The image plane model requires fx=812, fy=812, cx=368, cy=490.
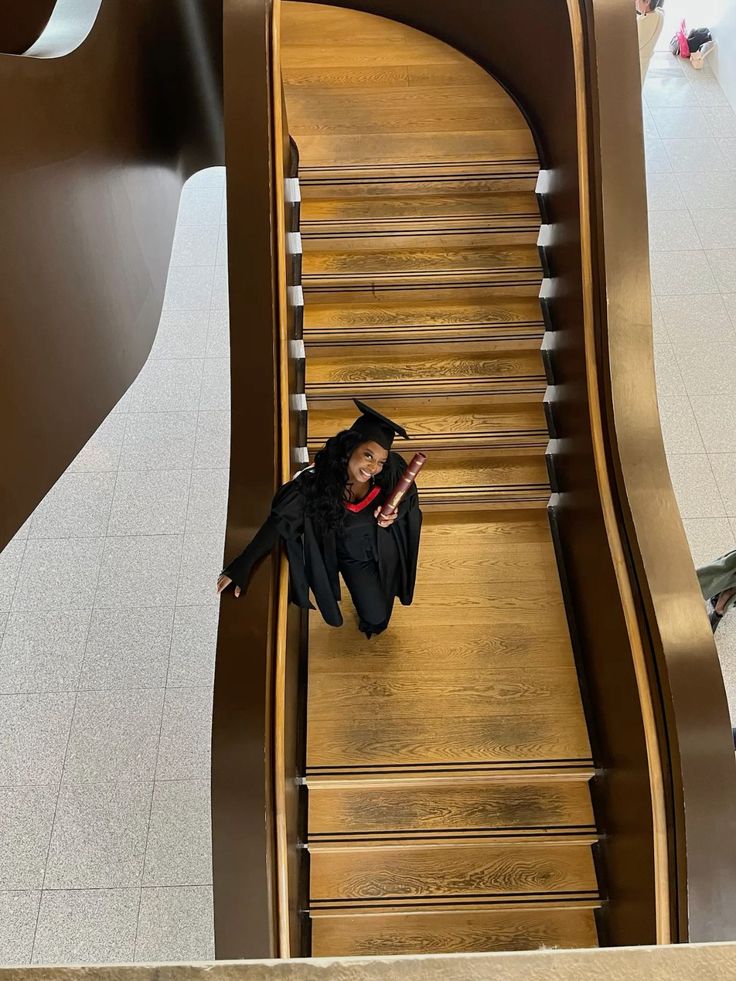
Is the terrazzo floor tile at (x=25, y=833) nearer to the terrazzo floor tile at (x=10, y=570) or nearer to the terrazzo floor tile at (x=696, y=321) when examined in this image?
the terrazzo floor tile at (x=10, y=570)

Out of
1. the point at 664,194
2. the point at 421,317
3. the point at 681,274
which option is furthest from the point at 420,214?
the point at 664,194

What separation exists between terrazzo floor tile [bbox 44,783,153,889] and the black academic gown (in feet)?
7.60

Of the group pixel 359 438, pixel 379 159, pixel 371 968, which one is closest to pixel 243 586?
pixel 359 438

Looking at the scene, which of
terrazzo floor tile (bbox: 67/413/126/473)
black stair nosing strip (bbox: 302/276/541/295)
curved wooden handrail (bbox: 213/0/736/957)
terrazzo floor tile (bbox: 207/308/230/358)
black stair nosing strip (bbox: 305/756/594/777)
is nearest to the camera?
curved wooden handrail (bbox: 213/0/736/957)

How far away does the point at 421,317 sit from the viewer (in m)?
5.52

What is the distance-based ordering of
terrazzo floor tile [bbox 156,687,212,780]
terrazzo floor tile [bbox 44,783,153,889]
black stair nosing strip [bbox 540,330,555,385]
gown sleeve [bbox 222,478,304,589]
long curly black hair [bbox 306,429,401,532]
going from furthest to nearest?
terrazzo floor tile [bbox 156,687,212,780] → black stair nosing strip [bbox 540,330,555,385] → terrazzo floor tile [bbox 44,783,153,889] → gown sleeve [bbox 222,478,304,589] → long curly black hair [bbox 306,429,401,532]

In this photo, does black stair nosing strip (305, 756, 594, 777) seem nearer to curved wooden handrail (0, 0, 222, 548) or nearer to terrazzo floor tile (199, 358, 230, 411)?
curved wooden handrail (0, 0, 222, 548)

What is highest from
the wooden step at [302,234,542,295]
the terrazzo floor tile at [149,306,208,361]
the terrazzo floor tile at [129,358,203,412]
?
the wooden step at [302,234,542,295]

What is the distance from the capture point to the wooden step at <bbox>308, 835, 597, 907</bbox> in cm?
418

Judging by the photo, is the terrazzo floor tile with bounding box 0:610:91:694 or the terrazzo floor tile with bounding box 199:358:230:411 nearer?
the terrazzo floor tile with bounding box 0:610:91:694

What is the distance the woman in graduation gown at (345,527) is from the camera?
3.36 metres

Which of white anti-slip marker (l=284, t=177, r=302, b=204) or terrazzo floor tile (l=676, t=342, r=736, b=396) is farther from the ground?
white anti-slip marker (l=284, t=177, r=302, b=204)

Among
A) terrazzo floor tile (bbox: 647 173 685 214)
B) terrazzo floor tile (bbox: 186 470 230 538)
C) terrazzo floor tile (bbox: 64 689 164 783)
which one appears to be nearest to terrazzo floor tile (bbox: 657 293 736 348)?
terrazzo floor tile (bbox: 647 173 685 214)

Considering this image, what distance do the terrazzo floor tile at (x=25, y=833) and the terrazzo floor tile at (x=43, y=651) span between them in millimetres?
755
